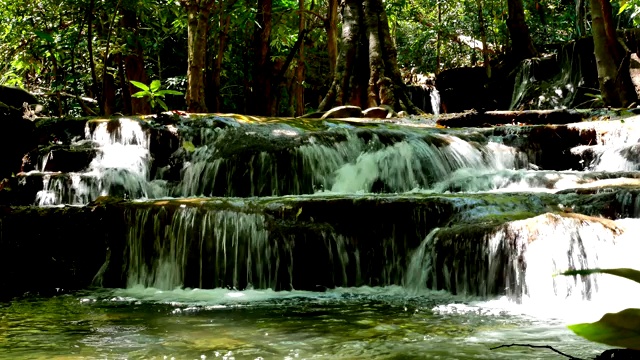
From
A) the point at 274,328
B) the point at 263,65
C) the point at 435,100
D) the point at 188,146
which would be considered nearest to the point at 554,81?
the point at 435,100

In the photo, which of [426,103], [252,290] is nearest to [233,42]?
[426,103]

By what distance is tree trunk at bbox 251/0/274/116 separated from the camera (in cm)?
1338

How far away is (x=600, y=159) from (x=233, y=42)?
11679 millimetres

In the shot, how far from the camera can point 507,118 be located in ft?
36.1

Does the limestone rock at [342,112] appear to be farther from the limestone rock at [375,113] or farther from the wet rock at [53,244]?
the wet rock at [53,244]

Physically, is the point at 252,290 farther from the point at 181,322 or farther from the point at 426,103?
the point at 426,103

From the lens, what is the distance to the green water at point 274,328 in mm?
3186

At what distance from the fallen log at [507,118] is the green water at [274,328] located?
245 inches

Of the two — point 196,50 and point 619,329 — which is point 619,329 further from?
point 196,50

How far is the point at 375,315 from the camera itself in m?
4.21

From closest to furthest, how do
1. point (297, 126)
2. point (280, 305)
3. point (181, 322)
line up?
point (181, 322), point (280, 305), point (297, 126)

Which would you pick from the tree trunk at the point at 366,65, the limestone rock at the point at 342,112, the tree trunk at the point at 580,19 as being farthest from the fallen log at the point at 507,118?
the tree trunk at the point at 580,19

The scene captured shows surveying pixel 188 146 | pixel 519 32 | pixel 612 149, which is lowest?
pixel 612 149

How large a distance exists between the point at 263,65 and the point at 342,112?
2.64 m
